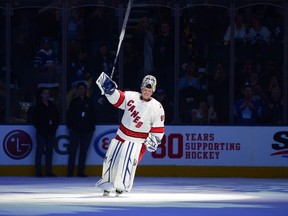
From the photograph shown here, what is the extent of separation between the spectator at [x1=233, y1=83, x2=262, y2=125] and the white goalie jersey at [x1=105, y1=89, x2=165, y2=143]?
5141mm

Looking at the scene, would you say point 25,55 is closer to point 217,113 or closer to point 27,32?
point 27,32

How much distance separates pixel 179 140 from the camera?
19438mm

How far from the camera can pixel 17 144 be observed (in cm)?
1939

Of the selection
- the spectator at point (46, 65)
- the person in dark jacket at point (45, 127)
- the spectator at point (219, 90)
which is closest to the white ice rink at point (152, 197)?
the person in dark jacket at point (45, 127)

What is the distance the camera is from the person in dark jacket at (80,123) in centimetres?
1919

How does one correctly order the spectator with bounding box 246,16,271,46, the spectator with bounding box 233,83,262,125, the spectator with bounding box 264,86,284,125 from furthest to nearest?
the spectator with bounding box 246,16,271,46, the spectator with bounding box 264,86,284,125, the spectator with bounding box 233,83,262,125

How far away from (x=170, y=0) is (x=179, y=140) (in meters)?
2.66

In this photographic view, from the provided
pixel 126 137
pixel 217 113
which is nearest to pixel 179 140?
pixel 217 113

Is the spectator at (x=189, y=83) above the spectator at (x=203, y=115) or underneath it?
above

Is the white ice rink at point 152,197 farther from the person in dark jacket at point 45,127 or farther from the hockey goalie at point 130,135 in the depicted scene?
the person in dark jacket at point 45,127

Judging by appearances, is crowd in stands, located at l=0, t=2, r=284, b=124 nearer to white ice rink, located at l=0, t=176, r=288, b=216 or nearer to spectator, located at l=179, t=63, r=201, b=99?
spectator, located at l=179, t=63, r=201, b=99

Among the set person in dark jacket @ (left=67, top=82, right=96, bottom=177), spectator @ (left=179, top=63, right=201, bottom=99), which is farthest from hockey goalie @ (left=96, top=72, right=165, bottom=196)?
spectator @ (left=179, top=63, right=201, bottom=99)

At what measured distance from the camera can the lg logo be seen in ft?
63.5

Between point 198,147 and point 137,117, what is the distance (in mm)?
4708
